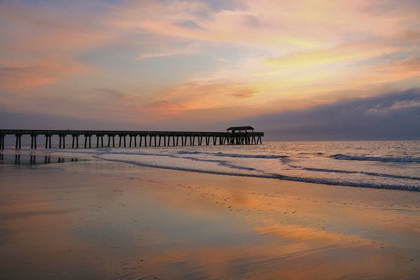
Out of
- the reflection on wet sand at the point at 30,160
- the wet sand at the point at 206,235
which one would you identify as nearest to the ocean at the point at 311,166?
the reflection on wet sand at the point at 30,160

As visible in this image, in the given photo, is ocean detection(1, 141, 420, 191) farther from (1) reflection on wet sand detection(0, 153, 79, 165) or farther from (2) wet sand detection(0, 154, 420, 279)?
(2) wet sand detection(0, 154, 420, 279)

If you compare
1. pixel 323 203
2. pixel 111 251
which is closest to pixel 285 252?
pixel 111 251

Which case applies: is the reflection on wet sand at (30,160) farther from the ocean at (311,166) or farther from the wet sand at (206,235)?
the wet sand at (206,235)

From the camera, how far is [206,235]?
5855mm

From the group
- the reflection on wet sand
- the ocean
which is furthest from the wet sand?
the reflection on wet sand

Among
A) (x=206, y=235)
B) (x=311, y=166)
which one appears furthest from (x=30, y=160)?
(x=206, y=235)

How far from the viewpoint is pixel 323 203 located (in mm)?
9211

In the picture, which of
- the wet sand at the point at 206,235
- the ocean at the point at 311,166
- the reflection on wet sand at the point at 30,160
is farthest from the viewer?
the reflection on wet sand at the point at 30,160

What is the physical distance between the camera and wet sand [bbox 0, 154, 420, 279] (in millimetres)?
4250

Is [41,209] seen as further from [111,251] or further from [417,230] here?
[417,230]

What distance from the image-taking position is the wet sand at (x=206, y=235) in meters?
4.25

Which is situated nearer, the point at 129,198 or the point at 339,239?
the point at 339,239

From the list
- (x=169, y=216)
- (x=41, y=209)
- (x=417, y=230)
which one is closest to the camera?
(x=417, y=230)

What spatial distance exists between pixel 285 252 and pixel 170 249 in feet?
5.55
